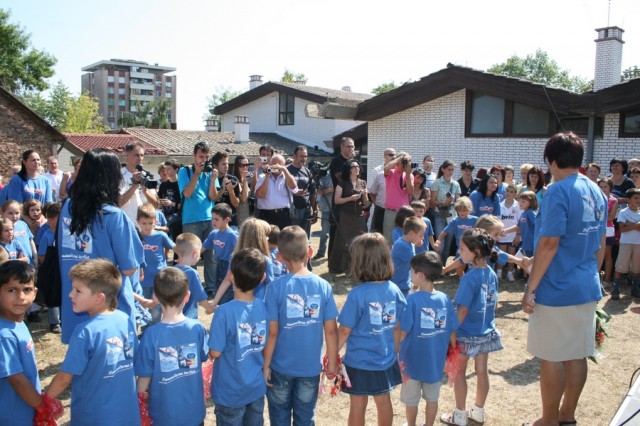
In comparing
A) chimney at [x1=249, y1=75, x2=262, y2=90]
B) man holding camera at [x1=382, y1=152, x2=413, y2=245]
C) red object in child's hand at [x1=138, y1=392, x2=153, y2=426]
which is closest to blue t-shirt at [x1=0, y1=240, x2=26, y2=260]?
red object in child's hand at [x1=138, y1=392, x2=153, y2=426]

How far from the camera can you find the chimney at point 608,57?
1237 cm

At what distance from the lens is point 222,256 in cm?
552

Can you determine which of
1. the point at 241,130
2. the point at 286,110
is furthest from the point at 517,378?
the point at 286,110

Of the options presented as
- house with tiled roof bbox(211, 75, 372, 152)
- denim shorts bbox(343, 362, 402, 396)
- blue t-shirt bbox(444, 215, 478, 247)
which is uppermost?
house with tiled roof bbox(211, 75, 372, 152)

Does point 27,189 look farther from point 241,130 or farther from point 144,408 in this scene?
point 241,130

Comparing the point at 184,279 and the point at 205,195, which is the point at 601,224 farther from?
the point at 205,195

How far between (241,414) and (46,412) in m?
0.98

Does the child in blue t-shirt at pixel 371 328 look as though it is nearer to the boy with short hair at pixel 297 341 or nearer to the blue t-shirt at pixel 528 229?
the boy with short hair at pixel 297 341

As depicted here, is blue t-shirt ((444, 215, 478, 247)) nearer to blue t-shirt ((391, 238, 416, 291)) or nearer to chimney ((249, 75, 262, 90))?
blue t-shirt ((391, 238, 416, 291))

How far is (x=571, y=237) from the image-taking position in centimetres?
338

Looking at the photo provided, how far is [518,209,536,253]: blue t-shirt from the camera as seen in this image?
7336mm

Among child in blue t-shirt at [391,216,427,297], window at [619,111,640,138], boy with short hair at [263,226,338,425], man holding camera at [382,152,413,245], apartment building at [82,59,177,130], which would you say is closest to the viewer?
boy with short hair at [263,226,338,425]

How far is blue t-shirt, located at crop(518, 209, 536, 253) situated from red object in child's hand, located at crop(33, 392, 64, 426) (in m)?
6.37

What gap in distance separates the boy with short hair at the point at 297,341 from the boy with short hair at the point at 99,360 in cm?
77
